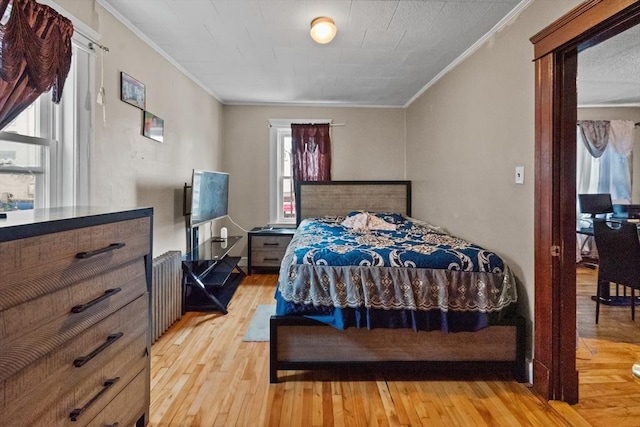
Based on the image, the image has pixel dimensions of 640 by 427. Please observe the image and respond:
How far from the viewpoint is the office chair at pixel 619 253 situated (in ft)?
8.92

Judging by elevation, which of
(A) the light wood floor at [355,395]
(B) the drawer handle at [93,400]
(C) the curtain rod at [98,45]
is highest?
(C) the curtain rod at [98,45]

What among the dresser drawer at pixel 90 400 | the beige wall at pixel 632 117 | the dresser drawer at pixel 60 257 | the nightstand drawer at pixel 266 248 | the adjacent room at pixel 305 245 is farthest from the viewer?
the beige wall at pixel 632 117

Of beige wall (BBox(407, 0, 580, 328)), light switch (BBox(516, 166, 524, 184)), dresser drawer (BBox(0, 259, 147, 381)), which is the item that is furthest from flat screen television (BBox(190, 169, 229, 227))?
light switch (BBox(516, 166, 524, 184))

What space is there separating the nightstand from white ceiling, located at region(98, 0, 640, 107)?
5.75 feet

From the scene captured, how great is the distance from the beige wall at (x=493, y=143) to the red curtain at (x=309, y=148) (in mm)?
1516

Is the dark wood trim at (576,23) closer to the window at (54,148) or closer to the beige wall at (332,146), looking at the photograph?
the window at (54,148)

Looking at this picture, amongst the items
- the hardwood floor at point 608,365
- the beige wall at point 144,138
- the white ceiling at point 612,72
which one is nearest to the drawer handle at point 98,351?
the beige wall at point 144,138

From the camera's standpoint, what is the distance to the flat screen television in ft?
10.6

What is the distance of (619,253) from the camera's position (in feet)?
9.25

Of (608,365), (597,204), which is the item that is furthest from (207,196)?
(597,204)

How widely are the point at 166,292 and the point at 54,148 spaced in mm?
1284

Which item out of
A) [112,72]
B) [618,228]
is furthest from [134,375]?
[618,228]

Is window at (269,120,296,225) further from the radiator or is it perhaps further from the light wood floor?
the light wood floor

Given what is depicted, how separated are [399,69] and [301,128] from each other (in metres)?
1.78
